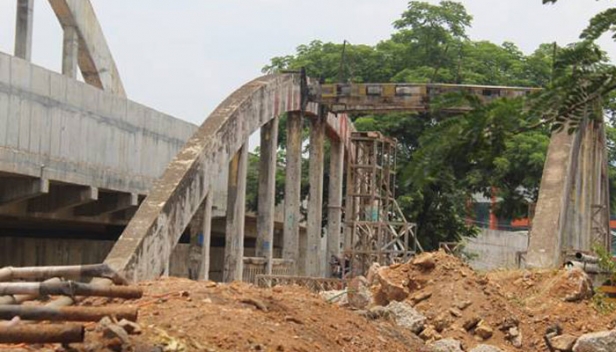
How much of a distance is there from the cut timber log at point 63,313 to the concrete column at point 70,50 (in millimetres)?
24642

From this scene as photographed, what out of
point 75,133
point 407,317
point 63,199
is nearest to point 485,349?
point 407,317

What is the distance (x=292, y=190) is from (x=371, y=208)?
27.2 ft

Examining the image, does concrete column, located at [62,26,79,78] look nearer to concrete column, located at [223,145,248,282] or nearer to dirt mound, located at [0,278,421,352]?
concrete column, located at [223,145,248,282]

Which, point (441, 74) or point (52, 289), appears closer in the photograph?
point (52, 289)

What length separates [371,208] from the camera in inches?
1602

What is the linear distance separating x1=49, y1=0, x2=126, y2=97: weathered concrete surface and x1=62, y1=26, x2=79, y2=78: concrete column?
0.18m

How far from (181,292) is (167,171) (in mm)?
11125

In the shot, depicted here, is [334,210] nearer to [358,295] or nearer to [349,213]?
[349,213]

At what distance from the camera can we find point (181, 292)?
11.8m

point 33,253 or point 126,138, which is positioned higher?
point 126,138

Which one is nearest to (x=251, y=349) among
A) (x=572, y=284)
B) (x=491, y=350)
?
(x=491, y=350)

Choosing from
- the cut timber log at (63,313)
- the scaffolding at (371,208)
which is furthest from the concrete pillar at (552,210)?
the cut timber log at (63,313)

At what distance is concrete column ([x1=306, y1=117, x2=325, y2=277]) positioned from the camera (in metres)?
35.2

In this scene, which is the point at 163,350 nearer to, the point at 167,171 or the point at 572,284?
the point at 572,284
